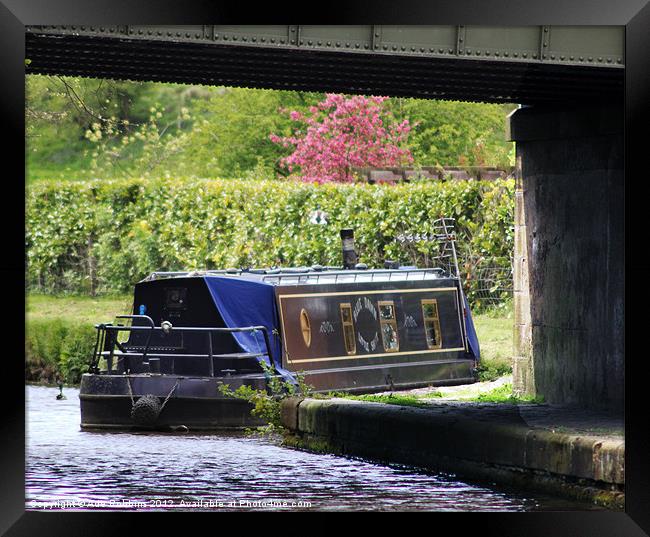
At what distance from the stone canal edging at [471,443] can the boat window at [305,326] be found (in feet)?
9.29

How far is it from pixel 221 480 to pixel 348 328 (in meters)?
5.12

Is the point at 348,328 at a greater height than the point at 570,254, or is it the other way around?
the point at 570,254

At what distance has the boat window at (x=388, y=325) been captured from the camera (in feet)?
65.3

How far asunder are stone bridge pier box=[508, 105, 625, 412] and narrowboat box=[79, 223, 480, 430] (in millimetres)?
2348

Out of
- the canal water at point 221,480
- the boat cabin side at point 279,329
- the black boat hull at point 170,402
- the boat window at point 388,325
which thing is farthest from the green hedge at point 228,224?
the canal water at point 221,480

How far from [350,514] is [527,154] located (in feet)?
25.2

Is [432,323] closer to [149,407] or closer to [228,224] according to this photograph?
[149,407]

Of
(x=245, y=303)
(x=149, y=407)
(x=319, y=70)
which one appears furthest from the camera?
(x=245, y=303)

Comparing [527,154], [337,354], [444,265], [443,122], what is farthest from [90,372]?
[443,122]

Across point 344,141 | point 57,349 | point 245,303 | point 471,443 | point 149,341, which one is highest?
point 344,141

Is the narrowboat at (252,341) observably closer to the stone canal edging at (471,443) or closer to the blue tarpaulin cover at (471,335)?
the blue tarpaulin cover at (471,335)

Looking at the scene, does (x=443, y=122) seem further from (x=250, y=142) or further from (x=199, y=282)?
(x=199, y=282)
